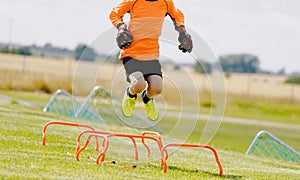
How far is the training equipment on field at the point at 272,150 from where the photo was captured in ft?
47.0

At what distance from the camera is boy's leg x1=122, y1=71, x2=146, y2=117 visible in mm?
8539

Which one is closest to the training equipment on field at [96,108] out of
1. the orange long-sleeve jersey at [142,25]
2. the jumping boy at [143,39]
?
the jumping boy at [143,39]

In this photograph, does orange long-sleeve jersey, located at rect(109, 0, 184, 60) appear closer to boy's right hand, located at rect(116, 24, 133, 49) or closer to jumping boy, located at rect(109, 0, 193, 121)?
jumping boy, located at rect(109, 0, 193, 121)

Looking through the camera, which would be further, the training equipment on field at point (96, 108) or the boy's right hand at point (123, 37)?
the training equipment on field at point (96, 108)

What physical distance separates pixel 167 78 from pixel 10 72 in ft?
95.0

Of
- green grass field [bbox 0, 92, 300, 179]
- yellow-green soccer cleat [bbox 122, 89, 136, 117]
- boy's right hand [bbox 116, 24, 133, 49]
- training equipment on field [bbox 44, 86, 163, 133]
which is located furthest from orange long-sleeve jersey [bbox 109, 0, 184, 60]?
training equipment on field [bbox 44, 86, 163, 133]

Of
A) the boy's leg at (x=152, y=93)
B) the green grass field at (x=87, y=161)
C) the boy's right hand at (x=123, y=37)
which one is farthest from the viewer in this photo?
the boy's leg at (x=152, y=93)

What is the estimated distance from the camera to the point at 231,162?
1079 cm

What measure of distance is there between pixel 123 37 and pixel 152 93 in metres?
0.99

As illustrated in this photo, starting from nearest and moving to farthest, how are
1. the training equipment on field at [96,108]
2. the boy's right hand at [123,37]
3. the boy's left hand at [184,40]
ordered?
1. the boy's right hand at [123,37]
2. the boy's left hand at [184,40]
3. the training equipment on field at [96,108]

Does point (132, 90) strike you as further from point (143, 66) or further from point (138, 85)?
point (143, 66)

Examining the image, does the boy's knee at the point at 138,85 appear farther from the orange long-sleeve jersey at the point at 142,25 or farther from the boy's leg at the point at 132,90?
the orange long-sleeve jersey at the point at 142,25

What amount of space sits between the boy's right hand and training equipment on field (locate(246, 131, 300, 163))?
22.0ft

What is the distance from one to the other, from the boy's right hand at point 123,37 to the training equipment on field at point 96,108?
14.4 ft
